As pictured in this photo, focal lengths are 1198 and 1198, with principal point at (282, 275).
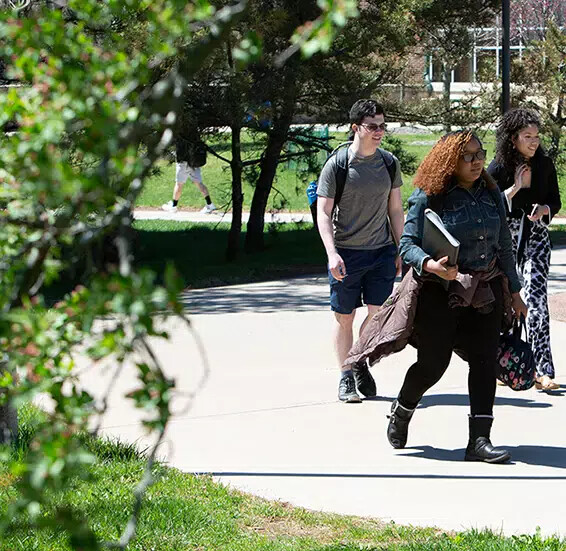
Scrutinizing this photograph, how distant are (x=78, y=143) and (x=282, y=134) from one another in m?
12.8

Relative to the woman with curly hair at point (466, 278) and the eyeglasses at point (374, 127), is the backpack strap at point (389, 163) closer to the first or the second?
the eyeglasses at point (374, 127)

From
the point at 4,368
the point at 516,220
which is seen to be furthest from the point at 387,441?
the point at 4,368

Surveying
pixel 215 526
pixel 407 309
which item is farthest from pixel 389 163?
pixel 215 526

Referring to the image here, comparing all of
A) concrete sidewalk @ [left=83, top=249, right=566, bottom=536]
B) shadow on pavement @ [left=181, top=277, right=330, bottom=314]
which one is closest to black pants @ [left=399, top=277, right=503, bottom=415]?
concrete sidewalk @ [left=83, top=249, right=566, bottom=536]

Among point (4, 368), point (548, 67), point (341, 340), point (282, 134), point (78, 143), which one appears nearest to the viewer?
point (78, 143)

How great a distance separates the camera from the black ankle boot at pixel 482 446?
6016 mm

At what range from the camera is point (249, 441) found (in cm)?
648

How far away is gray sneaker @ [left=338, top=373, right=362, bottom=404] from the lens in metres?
7.39

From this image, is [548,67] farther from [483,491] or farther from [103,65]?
[103,65]

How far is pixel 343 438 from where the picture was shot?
6547 millimetres

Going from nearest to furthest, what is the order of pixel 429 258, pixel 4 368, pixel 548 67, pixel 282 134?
pixel 4 368, pixel 429 258, pixel 282 134, pixel 548 67

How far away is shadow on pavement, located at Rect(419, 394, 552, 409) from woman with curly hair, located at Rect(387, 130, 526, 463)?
127 centimetres

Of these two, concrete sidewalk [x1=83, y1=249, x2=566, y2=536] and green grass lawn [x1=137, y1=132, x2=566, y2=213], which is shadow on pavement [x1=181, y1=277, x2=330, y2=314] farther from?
green grass lawn [x1=137, y1=132, x2=566, y2=213]

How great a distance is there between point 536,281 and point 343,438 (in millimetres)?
2095
